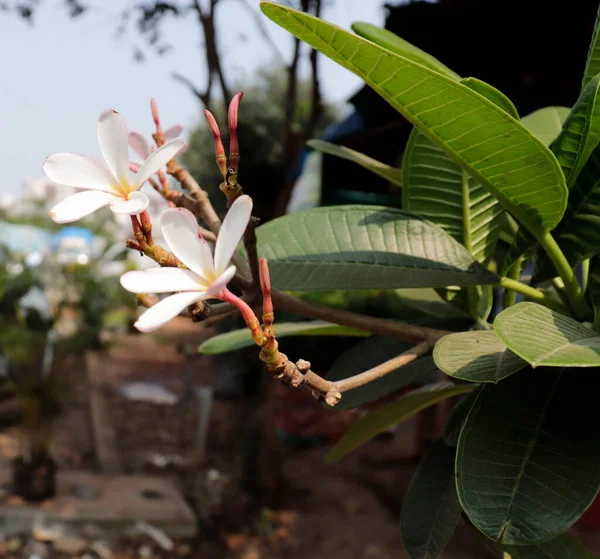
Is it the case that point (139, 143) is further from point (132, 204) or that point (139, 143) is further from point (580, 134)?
point (580, 134)

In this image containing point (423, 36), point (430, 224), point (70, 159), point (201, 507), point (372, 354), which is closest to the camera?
point (70, 159)

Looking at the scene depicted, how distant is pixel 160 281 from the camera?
0.30m

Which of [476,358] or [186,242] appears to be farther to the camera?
[476,358]

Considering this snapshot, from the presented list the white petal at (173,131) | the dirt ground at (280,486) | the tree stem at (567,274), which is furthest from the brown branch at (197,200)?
the dirt ground at (280,486)

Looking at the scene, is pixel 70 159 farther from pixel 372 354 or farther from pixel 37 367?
pixel 37 367

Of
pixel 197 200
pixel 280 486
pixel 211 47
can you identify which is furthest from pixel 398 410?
pixel 280 486

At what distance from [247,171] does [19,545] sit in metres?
2.20

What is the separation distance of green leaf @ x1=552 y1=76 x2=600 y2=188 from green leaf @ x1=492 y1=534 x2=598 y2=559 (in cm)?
26

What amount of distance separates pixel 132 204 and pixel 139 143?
16cm

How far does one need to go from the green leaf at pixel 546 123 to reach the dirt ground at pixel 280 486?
2.18 meters

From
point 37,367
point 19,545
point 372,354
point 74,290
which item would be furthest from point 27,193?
point 372,354

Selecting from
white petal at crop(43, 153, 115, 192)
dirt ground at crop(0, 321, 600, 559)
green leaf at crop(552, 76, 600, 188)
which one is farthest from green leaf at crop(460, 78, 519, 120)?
dirt ground at crop(0, 321, 600, 559)

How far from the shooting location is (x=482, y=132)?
15.9 inches

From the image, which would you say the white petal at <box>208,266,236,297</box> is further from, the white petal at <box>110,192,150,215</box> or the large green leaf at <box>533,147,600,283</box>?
the large green leaf at <box>533,147,600,283</box>
